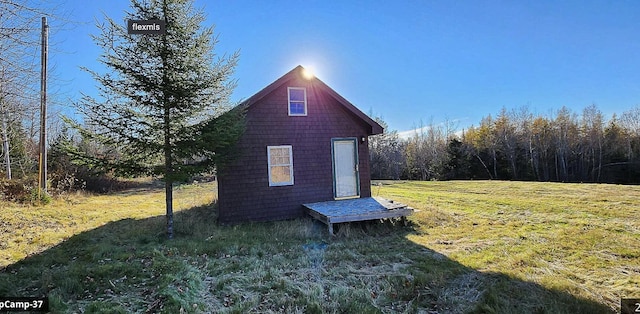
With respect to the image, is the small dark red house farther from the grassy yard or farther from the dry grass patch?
the dry grass patch

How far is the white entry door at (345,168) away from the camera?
10078 mm

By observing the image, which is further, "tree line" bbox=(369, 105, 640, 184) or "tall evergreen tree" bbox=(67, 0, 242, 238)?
"tree line" bbox=(369, 105, 640, 184)

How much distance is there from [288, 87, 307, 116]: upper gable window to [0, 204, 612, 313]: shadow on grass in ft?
13.9

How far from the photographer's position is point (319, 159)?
32.3 feet

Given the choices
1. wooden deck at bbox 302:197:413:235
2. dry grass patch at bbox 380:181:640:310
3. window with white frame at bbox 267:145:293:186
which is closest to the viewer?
dry grass patch at bbox 380:181:640:310

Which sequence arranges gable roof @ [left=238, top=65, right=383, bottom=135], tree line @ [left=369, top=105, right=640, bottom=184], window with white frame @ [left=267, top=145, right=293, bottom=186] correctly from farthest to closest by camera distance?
tree line @ [left=369, top=105, right=640, bottom=184] < window with white frame @ [left=267, top=145, right=293, bottom=186] < gable roof @ [left=238, top=65, right=383, bottom=135]

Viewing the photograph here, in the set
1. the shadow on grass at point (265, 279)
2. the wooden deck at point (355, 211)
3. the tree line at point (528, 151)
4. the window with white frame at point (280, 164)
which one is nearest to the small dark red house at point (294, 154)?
the window with white frame at point (280, 164)

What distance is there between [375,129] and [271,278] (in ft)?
22.7

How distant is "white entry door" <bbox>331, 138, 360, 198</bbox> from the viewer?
33.1ft

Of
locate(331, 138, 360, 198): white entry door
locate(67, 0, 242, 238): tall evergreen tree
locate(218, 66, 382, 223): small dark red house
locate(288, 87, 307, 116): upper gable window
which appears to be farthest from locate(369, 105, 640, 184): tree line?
locate(67, 0, 242, 238): tall evergreen tree

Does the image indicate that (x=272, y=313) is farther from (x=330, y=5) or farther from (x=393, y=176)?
(x=393, y=176)

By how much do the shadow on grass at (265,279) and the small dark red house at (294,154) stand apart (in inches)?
88.5

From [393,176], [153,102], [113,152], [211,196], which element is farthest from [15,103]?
[393,176]

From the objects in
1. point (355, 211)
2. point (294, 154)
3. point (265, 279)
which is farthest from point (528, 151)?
point (265, 279)
